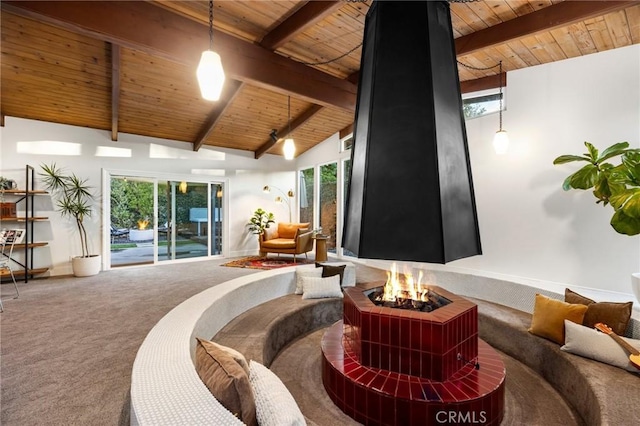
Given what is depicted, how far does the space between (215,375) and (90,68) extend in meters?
4.50

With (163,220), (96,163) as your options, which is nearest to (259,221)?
(163,220)

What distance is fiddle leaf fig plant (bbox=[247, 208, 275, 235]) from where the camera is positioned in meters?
7.13

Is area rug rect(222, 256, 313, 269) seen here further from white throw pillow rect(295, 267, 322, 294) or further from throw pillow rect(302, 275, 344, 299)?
throw pillow rect(302, 275, 344, 299)

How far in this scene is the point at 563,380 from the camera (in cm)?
229

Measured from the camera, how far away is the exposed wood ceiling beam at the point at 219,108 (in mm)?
4469

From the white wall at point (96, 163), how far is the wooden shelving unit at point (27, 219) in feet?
0.29

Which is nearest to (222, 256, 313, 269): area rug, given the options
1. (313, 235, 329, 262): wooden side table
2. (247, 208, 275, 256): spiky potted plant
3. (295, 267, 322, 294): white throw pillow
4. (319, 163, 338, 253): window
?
(313, 235, 329, 262): wooden side table

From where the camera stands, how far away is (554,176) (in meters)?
3.73

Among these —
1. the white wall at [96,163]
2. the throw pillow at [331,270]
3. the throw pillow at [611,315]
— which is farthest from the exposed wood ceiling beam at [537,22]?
the white wall at [96,163]

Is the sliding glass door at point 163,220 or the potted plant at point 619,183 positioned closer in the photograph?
the potted plant at point 619,183

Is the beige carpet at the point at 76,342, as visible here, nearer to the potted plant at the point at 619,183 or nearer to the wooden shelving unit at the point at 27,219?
the wooden shelving unit at the point at 27,219

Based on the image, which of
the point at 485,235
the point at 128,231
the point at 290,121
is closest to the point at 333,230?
the point at 290,121

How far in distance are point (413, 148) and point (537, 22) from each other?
208 cm

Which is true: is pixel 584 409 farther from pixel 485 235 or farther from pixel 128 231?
pixel 128 231
